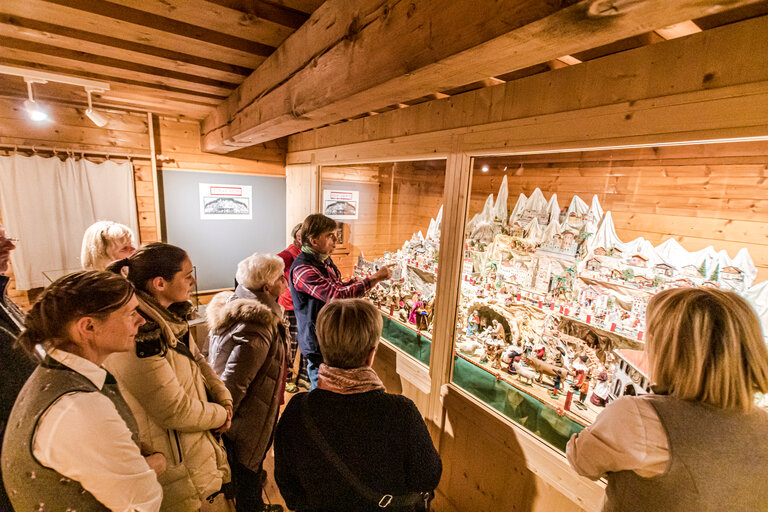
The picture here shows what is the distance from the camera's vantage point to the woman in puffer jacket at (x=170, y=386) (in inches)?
42.9

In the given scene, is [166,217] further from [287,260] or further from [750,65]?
[750,65]

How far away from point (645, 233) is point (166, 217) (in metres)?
4.28

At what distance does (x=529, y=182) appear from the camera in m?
1.77

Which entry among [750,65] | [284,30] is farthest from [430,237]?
[750,65]

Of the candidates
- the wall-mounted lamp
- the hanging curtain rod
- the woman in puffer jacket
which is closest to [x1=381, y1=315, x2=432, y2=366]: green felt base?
the woman in puffer jacket

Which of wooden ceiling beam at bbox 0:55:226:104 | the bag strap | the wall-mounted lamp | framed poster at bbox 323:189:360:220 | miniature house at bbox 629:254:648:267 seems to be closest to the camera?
the bag strap

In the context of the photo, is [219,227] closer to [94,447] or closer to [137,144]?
[137,144]

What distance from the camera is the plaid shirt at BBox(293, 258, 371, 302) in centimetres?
206

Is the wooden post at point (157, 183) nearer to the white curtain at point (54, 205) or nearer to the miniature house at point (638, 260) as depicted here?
the white curtain at point (54, 205)

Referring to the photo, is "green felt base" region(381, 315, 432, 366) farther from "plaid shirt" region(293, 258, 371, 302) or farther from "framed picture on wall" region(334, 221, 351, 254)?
"framed picture on wall" region(334, 221, 351, 254)

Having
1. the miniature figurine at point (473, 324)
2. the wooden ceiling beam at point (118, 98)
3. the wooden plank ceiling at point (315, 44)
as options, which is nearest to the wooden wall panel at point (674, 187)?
the wooden plank ceiling at point (315, 44)

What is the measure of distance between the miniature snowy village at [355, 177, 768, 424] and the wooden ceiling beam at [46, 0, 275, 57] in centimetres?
148

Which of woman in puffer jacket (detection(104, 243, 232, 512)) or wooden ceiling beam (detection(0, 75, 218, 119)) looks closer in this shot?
woman in puffer jacket (detection(104, 243, 232, 512))

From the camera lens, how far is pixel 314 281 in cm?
209
